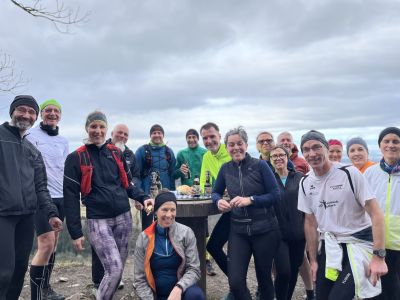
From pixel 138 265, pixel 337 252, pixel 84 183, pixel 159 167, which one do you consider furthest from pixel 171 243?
pixel 159 167

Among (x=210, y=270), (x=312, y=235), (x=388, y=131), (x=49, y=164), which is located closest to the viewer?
(x=388, y=131)

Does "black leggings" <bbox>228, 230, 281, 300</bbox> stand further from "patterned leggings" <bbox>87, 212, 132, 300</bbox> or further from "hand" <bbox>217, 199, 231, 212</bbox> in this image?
"patterned leggings" <bbox>87, 212, 132, 300</bbox>

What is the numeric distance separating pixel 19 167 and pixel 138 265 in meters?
1.87

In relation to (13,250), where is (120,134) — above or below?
above

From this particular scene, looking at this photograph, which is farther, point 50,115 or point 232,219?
point 50,115

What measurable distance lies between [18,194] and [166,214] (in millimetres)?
1748

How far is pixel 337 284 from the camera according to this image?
12.5 ft

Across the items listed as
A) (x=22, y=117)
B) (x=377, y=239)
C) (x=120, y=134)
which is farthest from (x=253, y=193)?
(x=120, y=134)

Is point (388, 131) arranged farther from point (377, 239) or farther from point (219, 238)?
point (219, 238)

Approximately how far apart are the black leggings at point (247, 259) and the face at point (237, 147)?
1.06 meters

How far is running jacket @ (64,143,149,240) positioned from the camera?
15.4ft

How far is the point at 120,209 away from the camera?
16.1ft

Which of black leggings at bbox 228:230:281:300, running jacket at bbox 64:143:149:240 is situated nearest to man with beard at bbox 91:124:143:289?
running jacket at bbox 64:143:149:240

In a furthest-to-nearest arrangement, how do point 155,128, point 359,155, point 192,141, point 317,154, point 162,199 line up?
point 192,141 → point 155,128 → point 359,155 → point 162,199 → point 317,154
